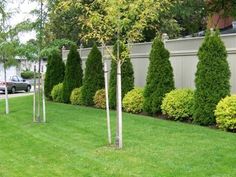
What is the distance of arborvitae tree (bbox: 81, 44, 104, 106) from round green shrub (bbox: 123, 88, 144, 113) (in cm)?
284

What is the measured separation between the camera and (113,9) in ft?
30.5

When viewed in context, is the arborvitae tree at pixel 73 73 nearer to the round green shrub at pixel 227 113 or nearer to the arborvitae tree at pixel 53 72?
the arborvitae tree at pixel 53 72

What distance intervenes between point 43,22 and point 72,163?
711cm

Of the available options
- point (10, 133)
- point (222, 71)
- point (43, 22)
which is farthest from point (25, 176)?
point (43, 22)

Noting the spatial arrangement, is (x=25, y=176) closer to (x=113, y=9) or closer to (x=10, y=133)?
(x=113, y=9)

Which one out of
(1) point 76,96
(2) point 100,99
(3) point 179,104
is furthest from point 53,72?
(3) point 179,104

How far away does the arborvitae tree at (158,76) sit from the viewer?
1459 centimetres

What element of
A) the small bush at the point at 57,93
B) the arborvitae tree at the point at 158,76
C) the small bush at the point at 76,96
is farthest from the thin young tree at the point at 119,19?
the small bush at the point at 57,93

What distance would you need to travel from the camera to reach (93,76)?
18.9 m

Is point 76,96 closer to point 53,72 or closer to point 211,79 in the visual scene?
point 53,72

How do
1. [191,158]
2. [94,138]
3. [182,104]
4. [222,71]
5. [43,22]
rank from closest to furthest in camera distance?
[191,158]
[94,138]
[222,71]
[182,104]
[43,22]

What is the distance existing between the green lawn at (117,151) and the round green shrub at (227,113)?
31 centimetres

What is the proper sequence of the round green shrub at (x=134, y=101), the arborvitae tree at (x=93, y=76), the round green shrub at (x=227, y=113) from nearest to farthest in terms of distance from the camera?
the round green shrub at (x=227, y=113)
the round green shrub at (x=134, y=101)
the arborvitae tree at (x=93, y=76)

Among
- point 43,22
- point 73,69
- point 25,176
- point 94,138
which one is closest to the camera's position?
point 25,176
